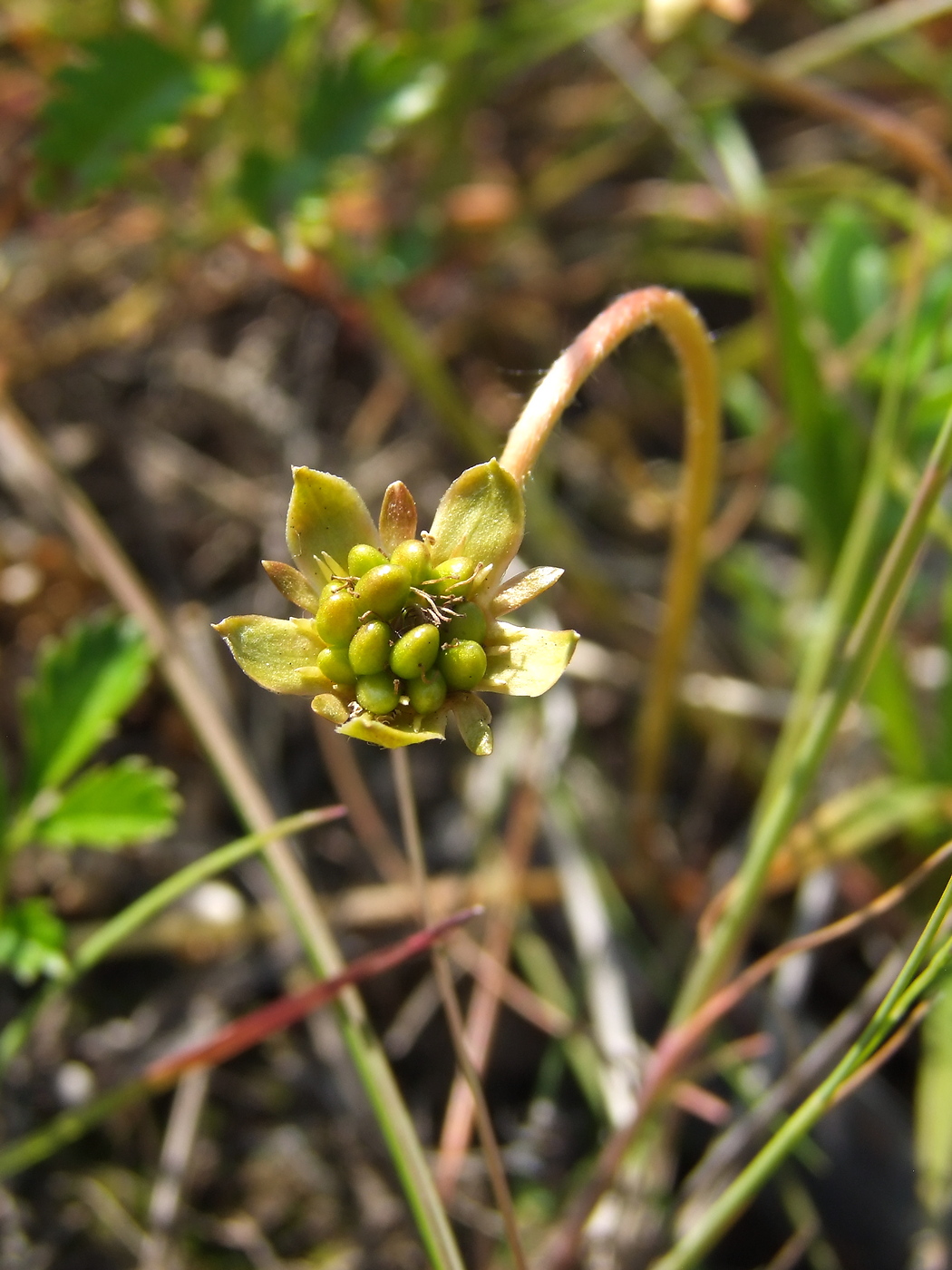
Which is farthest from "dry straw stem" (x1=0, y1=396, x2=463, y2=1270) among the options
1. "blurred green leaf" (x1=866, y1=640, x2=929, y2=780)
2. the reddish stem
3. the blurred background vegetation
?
"blurred green leaf" (x1=866, y1=640, x2=929, y2=780)

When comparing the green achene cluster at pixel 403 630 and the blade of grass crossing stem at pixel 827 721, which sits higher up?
the green achene cluster at pixel 403 630

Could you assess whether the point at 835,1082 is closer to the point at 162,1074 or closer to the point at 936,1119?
the point at 936,1119

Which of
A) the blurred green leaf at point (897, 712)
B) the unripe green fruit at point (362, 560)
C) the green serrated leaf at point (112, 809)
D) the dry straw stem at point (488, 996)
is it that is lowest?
the dry straw stem at point (488, 996)

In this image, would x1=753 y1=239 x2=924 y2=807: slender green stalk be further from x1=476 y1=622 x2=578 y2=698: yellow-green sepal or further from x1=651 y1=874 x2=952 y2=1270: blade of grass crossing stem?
x1=476 y1=622 x2=578 y2=698: yellow-green sepal

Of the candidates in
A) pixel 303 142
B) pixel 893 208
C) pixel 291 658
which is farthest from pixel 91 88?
pixel 893 208

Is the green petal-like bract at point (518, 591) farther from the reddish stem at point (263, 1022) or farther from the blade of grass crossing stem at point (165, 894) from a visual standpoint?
the reddish stem at point (263, 1022)

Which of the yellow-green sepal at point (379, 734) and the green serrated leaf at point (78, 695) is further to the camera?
the green serrated leaf at point (78, 695)

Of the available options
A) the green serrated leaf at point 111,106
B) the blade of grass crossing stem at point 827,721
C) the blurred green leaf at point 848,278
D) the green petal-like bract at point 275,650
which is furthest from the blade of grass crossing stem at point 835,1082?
the green serrated leaf at point 111,106
